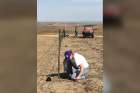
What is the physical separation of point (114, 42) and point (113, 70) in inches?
4.3

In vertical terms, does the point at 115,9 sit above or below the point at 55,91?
above

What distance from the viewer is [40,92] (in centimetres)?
232

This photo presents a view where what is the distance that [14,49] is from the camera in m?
1.25

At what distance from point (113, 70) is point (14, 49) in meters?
0.41

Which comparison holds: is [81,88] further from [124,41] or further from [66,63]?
[124,41]

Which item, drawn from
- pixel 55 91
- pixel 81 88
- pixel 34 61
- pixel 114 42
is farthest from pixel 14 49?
pixel 81 88

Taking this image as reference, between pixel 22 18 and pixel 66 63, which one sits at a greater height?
pixel 22 18

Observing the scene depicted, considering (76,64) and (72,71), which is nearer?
(76,64)

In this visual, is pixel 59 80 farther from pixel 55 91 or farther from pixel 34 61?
pixel 34 61

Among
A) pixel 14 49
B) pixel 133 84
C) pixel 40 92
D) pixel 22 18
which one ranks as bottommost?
pixel 40 92

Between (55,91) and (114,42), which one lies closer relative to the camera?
(114,42)

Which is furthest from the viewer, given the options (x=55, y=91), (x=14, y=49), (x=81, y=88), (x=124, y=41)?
(x=81, y=88)

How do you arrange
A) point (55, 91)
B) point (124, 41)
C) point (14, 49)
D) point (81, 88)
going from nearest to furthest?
point (124, 41) < point (14, 49) < point (55, 91) < point (81, 88)

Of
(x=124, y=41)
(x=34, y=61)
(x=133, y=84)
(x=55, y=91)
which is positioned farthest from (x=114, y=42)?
(x=55, y=91)
